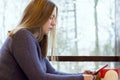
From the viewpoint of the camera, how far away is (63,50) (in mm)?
2049

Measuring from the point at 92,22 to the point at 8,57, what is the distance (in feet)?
3.78

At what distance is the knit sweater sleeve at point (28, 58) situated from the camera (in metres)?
1.00

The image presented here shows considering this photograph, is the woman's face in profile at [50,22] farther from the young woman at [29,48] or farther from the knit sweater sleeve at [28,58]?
the knit sweater sleeve at [28,58]

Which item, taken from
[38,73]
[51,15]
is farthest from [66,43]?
[38,73]

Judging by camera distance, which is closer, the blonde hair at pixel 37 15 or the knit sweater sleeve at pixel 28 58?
the knit sweater sleeve at pixel 28 58

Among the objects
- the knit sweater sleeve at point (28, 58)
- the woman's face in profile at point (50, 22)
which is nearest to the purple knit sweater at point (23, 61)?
the knit sweater sleeve at point (28, 58)

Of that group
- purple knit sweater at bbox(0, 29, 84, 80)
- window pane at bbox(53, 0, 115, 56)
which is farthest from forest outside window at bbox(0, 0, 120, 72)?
purple knit sweater at bbox(0, 29, 84, 80)

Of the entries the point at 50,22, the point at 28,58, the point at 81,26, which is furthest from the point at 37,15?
the point at 81,26

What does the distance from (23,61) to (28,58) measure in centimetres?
3

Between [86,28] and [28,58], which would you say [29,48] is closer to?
[28,58]

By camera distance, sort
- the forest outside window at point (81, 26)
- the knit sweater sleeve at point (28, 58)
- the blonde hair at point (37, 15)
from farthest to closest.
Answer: the forest outside window at point (81, 26) < the blonde hair at point (37, 15) < the knit sweater sleeve at point (28, 58)

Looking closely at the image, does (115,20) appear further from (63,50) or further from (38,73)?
(38,73)

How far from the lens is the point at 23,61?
1004 millimetres

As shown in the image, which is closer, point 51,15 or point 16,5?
point 51,15
